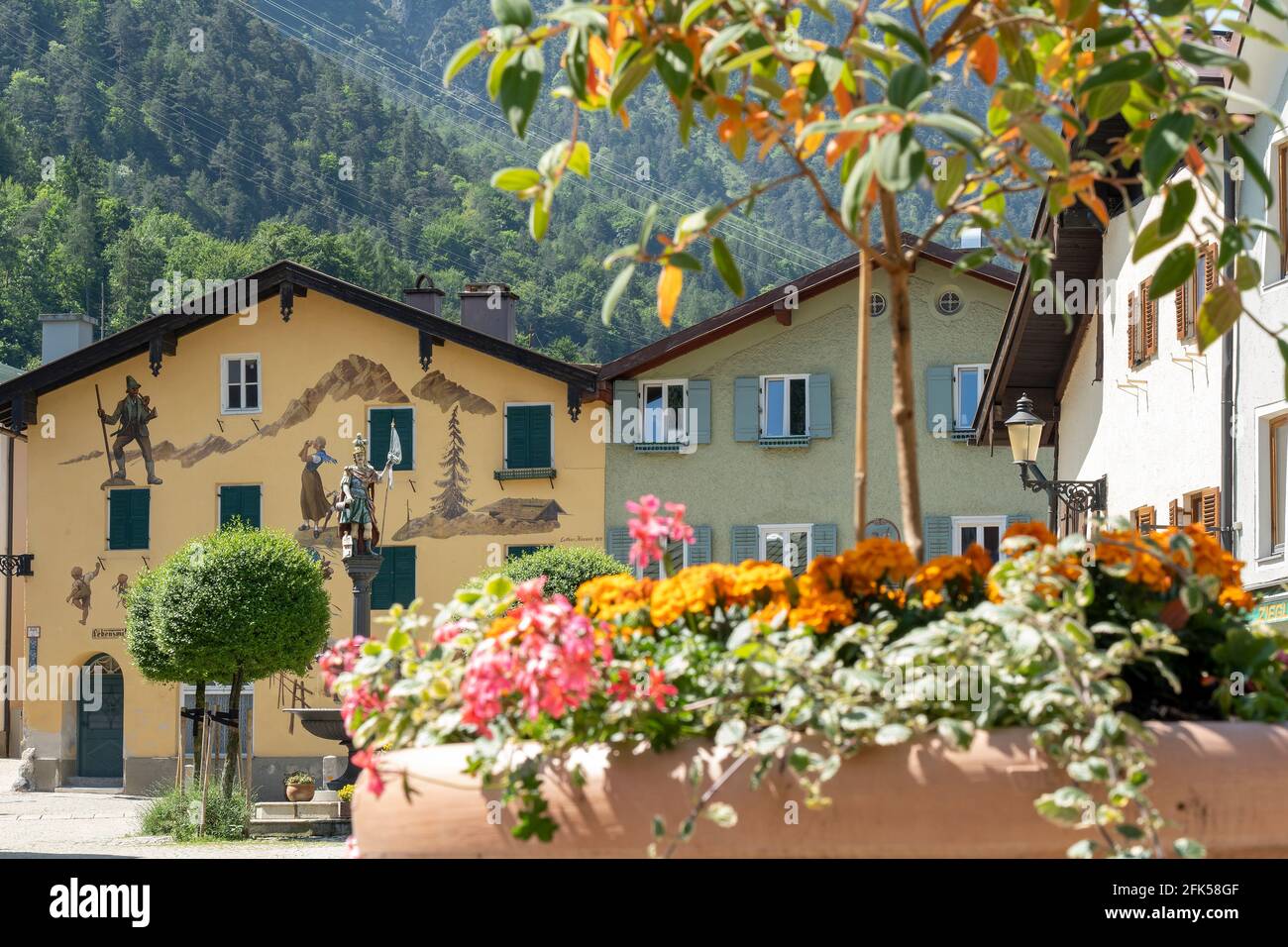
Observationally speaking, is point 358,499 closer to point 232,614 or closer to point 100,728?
point 232,614

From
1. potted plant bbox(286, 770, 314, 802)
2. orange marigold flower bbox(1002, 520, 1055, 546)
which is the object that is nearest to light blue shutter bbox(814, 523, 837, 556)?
potted plant bbox(286, 770, 314, 802)

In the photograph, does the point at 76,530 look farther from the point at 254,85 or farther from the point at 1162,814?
the point at 254,85

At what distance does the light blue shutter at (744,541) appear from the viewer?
114ft

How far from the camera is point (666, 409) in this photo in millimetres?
35781

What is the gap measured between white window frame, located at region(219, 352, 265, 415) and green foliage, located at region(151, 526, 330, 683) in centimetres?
1025

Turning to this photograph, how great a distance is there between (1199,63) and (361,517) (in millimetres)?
22582

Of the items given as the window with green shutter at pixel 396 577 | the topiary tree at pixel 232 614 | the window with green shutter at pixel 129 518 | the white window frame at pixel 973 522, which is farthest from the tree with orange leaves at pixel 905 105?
the window with green shutter at pixel 129 518

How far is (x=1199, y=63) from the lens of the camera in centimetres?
361

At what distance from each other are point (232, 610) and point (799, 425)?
12498 millimetres

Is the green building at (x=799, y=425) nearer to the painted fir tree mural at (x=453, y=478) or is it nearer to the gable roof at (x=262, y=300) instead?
the gable roof at (x=262, y=300)

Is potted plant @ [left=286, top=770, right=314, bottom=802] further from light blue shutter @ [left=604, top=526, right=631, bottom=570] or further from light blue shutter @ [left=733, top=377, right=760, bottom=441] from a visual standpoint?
light blue shutter @ [left=733, top=377, right=760, bottom=441]

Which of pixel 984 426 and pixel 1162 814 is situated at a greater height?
pixel 984 426

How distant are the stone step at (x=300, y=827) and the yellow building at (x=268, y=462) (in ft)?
31.8
